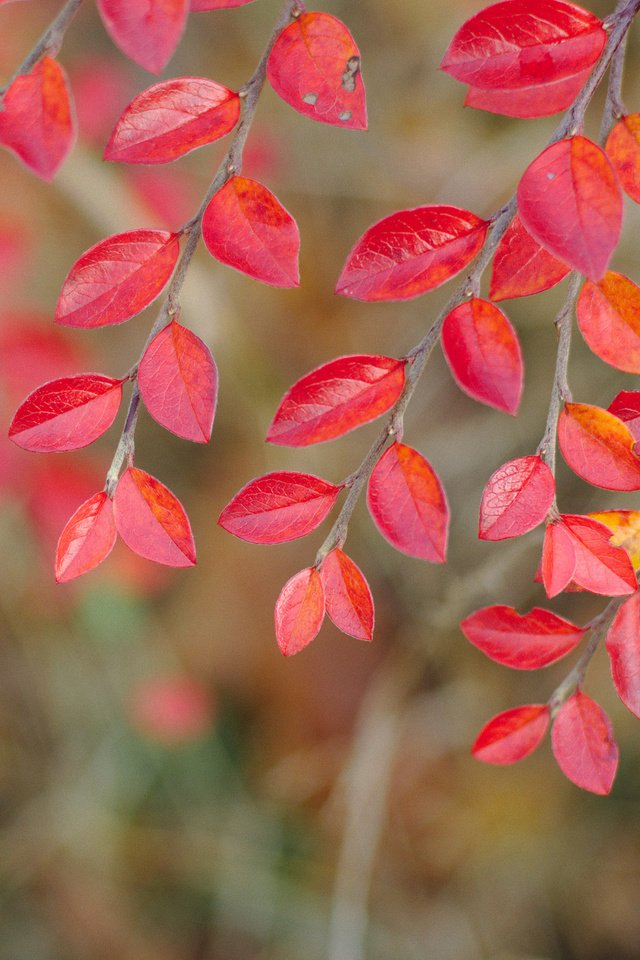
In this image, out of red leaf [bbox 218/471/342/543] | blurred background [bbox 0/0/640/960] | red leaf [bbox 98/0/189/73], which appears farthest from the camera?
blurred background [bbox 0/0/640/960]

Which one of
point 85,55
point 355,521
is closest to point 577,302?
point 355,521

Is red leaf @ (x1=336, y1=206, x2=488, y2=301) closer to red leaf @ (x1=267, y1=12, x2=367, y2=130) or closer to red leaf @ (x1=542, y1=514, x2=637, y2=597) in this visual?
red leaf @ (x1=267, y1=12, x2=367, y2=130)

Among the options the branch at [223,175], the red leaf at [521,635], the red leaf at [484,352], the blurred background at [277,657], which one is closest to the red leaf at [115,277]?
the branch at [223,175]

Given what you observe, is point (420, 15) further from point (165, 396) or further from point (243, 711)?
point (165, 396)

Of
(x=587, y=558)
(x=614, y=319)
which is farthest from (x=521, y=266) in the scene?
(x=587, y=558)

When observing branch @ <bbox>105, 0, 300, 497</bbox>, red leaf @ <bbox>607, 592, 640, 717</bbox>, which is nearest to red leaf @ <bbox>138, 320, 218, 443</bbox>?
branch @ <bbox>105, 0, 300, 497</bbox>

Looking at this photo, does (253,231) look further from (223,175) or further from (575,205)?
(575,205)
